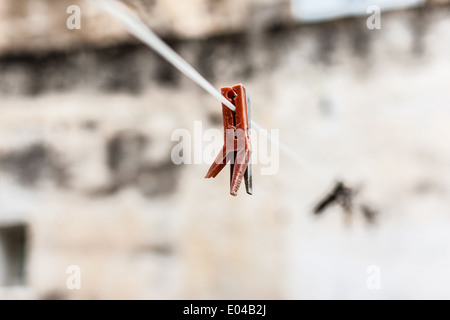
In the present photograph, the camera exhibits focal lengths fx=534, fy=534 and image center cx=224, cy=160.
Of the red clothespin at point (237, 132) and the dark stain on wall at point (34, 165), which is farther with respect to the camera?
the dark stain on wall at point (34, 165)

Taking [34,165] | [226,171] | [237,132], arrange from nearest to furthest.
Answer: [237,132] < [226,171] < [34,165]

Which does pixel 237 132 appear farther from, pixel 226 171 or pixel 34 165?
pixel 34 165

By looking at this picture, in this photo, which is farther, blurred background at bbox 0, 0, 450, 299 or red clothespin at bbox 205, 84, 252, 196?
blurred background at bbox 0, 0, 450, 299

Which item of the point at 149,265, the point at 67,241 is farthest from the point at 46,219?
the point at 149,265

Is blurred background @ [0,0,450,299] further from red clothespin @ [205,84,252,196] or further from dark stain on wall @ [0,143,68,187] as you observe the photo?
red clothespin @ [205,84,252,196]

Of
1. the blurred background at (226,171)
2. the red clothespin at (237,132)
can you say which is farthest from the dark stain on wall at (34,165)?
the red clothespin at (237,132)

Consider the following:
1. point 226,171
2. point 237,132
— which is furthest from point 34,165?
point 237,132

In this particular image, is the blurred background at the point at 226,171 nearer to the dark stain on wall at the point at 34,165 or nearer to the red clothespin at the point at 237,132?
the dark stain on wall at the point at 34,165

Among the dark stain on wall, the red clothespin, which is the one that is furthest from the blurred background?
the red clothespin
